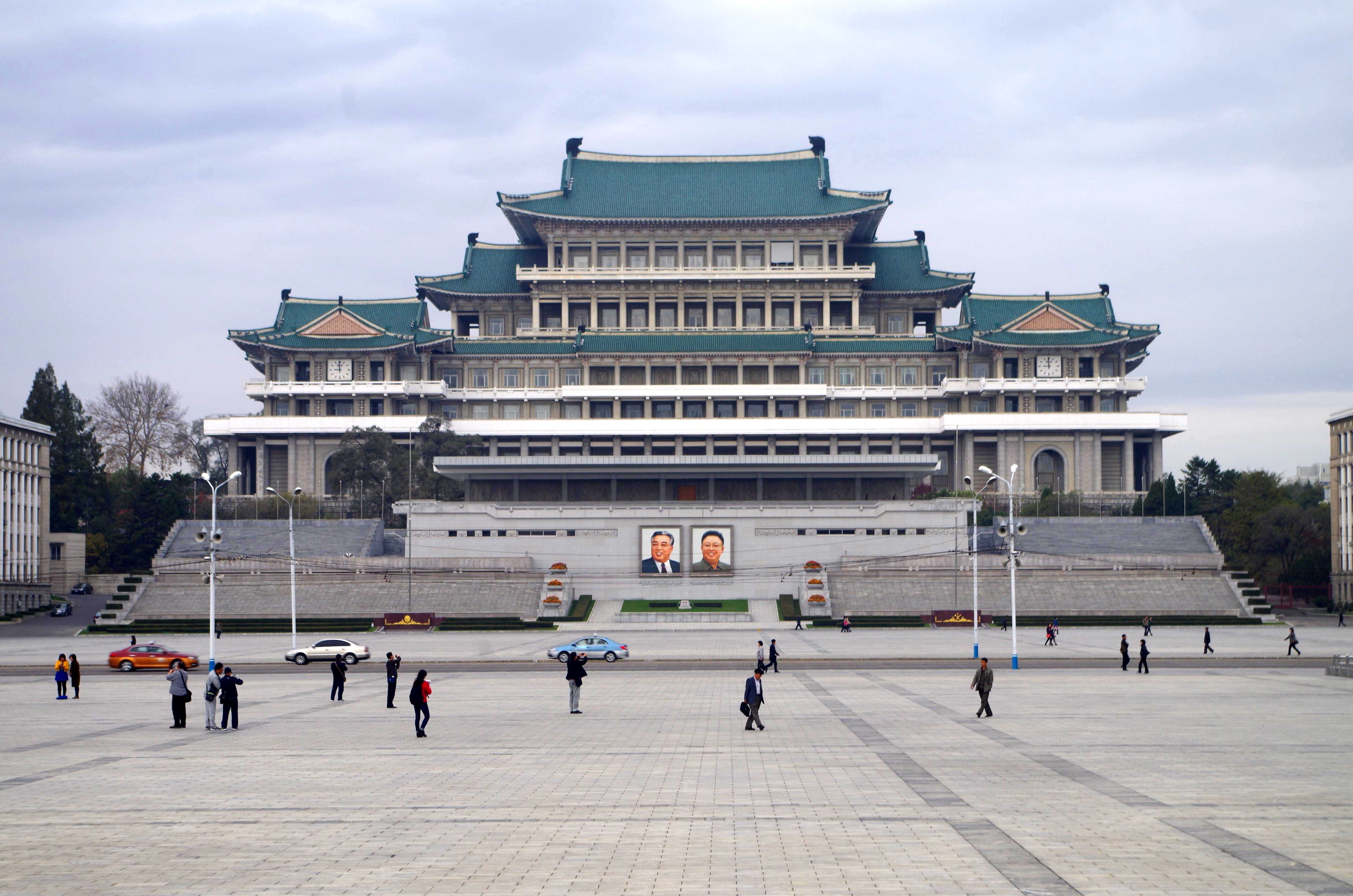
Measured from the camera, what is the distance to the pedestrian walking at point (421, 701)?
86.2 ft

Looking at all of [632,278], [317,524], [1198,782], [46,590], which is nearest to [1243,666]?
[1198,782]

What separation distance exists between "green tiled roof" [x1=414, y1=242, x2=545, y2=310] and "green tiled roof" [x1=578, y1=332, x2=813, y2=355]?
402 inches

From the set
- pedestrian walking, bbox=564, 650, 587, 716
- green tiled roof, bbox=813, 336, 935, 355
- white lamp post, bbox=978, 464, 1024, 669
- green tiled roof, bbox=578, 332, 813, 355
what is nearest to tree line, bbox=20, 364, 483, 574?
green tiled roof, bbox=578, 332, 813, 355

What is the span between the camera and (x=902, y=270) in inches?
4262

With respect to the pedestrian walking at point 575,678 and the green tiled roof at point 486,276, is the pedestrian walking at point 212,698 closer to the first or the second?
the pedestrian walking at point 575,678

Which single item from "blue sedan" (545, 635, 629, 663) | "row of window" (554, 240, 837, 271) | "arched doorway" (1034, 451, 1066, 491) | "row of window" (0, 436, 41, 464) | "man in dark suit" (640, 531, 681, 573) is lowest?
"blue sedan" (545, 635, 629, 663)

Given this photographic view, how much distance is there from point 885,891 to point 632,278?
9272cm

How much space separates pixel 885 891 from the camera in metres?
13.7

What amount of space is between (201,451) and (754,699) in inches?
4260

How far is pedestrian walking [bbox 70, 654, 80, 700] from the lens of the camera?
35094 millimetres

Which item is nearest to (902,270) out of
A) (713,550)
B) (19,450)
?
(713,550)

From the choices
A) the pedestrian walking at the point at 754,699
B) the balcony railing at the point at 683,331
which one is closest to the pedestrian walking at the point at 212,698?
the pedestrian walking at the point at 754,699

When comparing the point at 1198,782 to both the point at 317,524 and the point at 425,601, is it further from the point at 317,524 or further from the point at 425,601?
the point at 317,524

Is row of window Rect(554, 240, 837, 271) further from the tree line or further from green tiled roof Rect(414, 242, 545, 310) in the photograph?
the tree line
